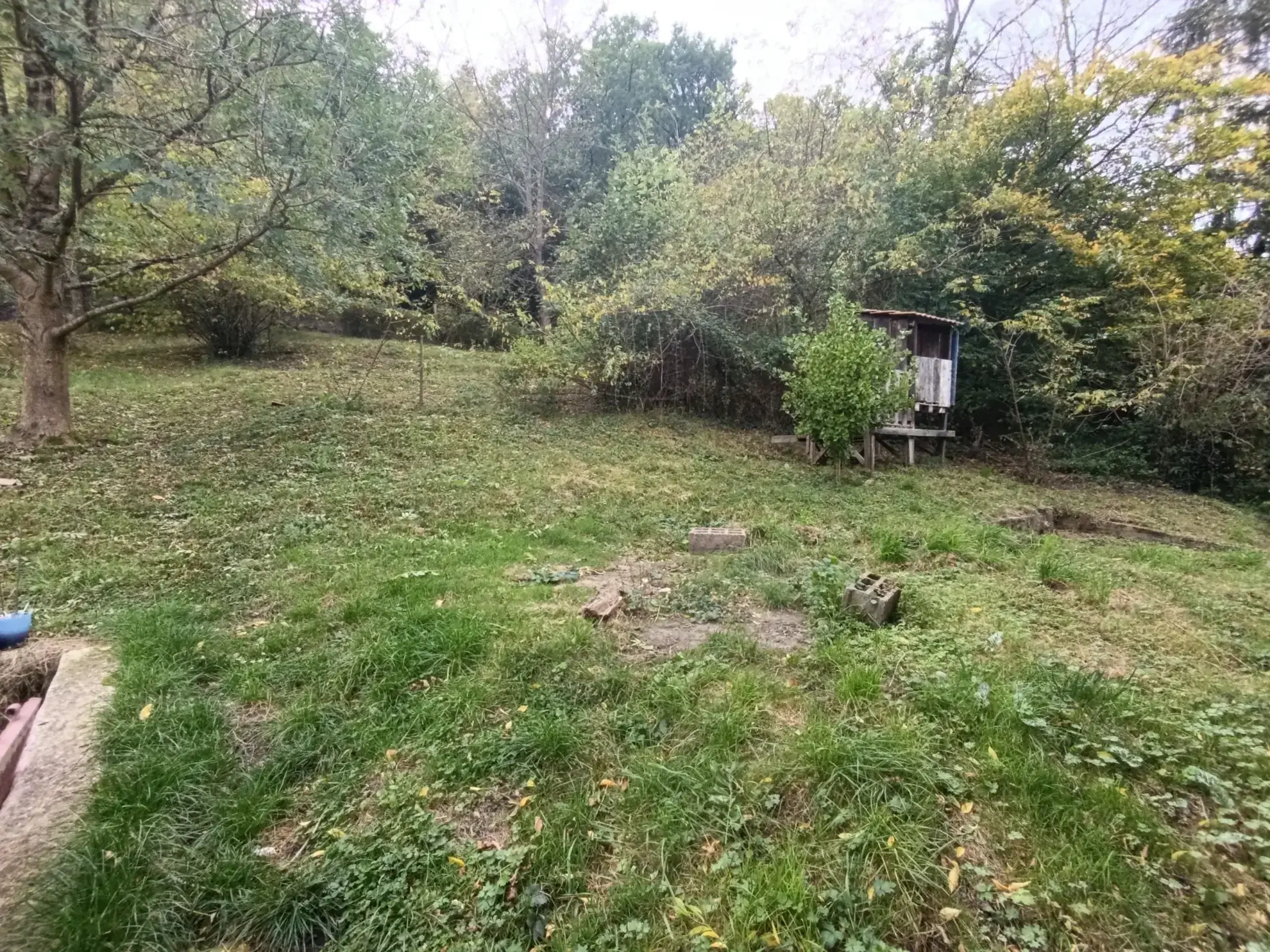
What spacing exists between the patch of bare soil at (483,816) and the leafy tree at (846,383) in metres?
6.09

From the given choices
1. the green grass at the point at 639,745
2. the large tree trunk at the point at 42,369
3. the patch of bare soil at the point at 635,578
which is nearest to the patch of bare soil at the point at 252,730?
the green grass at the point at 639,745

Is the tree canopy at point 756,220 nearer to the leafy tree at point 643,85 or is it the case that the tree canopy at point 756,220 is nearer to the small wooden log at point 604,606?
the small wooden log at point 604,606

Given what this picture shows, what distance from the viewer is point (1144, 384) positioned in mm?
8898

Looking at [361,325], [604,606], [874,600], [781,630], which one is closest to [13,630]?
[604,606]

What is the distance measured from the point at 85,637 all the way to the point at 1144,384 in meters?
11.4

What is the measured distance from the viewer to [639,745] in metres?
2.62

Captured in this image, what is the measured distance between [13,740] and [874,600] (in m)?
3.90

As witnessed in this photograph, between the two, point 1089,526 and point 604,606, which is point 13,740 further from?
point 1089,526

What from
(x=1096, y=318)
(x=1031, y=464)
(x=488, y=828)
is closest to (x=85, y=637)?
(x=488, y=828)

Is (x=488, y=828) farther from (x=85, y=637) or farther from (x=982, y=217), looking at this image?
(x=982, y=217)

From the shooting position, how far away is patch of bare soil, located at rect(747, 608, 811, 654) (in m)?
3.39

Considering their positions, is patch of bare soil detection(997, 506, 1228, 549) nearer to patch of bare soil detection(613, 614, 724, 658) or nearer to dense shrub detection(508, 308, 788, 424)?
dense shrub detection(508, 308, 788, 424)

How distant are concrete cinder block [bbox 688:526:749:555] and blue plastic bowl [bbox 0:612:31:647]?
401 cm

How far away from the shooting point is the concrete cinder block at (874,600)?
3467 millimetres
